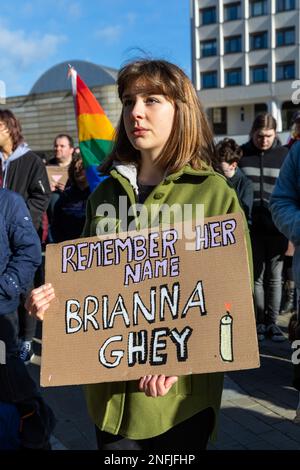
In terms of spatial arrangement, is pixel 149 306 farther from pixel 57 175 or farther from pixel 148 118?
pixel 57 175

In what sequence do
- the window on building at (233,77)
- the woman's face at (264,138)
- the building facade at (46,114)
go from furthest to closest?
1. the window on building at (233,77)
2. the building facade at (46,114)
3. the woman's face at (264,138)

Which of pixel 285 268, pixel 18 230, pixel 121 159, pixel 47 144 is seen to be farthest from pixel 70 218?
pixel 47 144

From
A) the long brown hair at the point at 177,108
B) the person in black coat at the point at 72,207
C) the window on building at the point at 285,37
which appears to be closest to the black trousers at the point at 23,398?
the long brown hair at the point at 177,108

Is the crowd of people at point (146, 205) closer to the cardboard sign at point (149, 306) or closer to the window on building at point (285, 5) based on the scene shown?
the cardboard sign at point (149, 306)

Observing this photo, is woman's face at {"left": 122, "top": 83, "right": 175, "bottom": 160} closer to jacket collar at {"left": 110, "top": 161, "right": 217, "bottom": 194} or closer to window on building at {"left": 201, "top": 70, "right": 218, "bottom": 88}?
jacket collar at {"left": 110, "top": 161, "right": 217, "bottom": 194}

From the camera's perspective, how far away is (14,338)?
9.55ft

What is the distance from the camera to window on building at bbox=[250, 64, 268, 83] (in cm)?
4866

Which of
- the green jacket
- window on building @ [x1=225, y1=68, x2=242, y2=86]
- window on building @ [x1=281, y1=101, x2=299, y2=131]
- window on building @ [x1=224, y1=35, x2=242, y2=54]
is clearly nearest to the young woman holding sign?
the green jacket

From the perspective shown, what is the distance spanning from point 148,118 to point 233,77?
52.1 metres

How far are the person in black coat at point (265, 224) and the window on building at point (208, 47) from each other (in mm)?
50290

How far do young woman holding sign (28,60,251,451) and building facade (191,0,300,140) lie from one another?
150 feet

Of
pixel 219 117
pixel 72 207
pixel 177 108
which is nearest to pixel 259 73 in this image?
pixel 219 117

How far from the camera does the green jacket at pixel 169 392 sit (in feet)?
5.49
